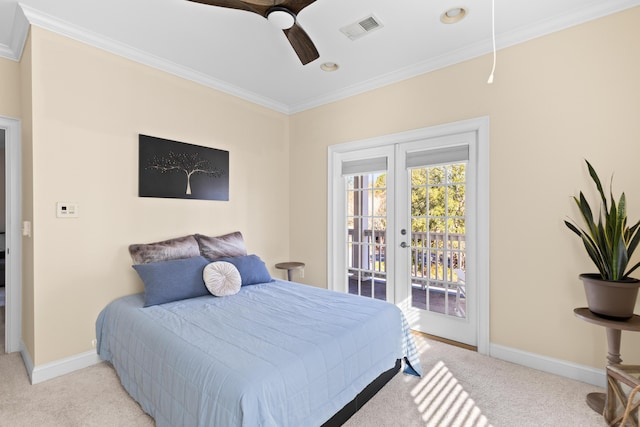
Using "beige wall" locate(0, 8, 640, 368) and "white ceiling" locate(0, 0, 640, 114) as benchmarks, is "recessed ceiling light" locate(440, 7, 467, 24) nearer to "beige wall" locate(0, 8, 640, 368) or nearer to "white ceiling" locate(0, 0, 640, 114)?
"white ceiling" locate(0, 0, 640, 114)

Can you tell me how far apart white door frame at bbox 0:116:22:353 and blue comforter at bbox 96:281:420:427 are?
→ 0.89 metres

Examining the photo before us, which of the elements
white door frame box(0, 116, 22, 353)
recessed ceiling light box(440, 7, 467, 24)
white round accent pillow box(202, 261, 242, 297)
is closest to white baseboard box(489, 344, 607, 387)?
white round accent pillow box(202, 261, 242, 297)

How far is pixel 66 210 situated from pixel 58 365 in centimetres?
120

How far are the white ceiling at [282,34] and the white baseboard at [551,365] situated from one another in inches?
93.6

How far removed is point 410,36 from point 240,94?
2.03m

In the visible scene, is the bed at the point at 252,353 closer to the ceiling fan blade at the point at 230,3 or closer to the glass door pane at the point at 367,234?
the glass door pane at the point at 367,234

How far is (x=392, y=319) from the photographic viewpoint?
2.25 meters

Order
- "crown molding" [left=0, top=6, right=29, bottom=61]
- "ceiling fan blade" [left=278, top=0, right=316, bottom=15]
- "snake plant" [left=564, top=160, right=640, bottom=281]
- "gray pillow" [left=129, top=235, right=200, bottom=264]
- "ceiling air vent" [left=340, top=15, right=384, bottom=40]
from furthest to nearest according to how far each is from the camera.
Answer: "gray pillow" [left=129, top=235, right=200, bottom=264], "ceiling air vent" [left=340, top=15, right=384, bottom=40], "crown molding" [left=0, top=6, right=29, bottom=61], "snake plant" [left=564, top=160, right=640, bottom=281], "ceiling fan blade" [left=278, top=0, right=316, bottom=15]

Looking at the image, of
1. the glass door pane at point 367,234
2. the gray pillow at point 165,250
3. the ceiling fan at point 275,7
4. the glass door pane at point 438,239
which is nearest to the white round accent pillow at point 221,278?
the gray pillow at point 165,250

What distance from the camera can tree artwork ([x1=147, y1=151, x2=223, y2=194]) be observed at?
9.75 feet

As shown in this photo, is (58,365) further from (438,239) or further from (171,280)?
(438,239)

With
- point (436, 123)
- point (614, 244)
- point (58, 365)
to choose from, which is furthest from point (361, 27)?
point (58, 365)

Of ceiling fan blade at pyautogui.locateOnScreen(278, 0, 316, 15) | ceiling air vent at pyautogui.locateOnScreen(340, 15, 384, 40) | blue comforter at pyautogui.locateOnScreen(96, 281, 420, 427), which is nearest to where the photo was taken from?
blue comforter at pyautogui.locateOnScreen(96, 281, 420, 427)

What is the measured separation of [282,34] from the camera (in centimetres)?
254
